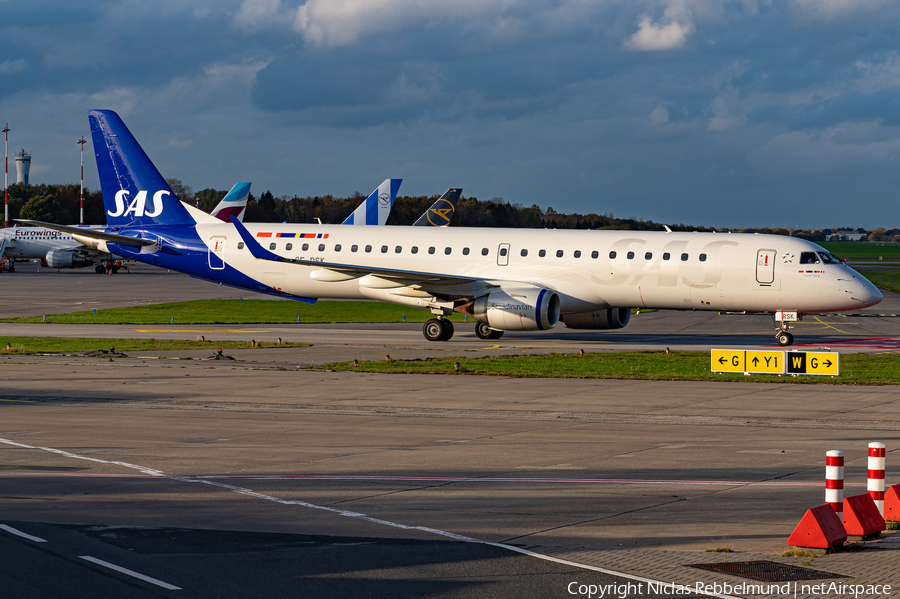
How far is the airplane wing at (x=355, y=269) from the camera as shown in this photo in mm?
36281

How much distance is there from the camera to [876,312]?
5422 cm

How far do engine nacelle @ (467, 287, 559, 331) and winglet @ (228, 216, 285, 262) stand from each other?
9.26m

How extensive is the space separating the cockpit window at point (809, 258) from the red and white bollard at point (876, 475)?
25.2 m

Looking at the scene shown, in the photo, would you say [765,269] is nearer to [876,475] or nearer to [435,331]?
[435,331]

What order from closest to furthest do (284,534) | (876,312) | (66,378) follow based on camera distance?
(284,534) < (66,378) < (876,312)

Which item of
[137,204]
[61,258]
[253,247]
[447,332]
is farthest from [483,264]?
[61,258]

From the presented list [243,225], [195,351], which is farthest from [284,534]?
[243,225]

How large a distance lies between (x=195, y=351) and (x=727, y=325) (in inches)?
1056

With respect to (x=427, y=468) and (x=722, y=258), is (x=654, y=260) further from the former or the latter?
(x=427, y=468)

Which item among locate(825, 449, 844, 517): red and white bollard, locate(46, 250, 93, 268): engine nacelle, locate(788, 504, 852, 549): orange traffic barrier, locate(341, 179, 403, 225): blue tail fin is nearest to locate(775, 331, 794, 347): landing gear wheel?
locate(825, 449, 844, 517): red and white bollard

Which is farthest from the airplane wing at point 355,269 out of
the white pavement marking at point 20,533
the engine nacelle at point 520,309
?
the white pavement marking at point 20,533

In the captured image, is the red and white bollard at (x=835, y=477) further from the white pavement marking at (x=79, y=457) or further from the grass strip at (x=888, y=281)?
the grass strip at (x=888, y=281)

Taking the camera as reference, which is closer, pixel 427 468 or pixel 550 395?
pixel 427 468

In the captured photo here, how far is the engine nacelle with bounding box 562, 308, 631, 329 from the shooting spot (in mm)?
38094
